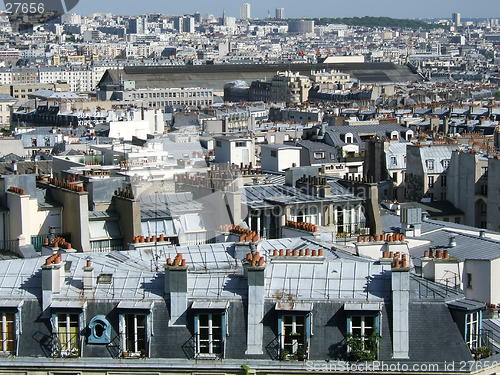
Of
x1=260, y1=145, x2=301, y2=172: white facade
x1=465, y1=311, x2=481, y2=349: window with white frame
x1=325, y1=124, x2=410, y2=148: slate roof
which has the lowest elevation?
x1=325, y1=124, x2=410, y2=148: slate roof

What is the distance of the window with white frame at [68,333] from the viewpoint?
51.1ft

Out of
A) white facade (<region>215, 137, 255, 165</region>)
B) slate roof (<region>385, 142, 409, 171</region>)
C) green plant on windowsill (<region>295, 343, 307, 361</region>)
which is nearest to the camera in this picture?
green plant on windowsill (<region>295, 343, 307, 361</region>)

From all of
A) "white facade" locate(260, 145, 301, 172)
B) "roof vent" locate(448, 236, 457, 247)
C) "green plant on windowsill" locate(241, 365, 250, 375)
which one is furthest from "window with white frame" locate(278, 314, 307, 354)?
"white facade" locate(260, 145, 301, 172)

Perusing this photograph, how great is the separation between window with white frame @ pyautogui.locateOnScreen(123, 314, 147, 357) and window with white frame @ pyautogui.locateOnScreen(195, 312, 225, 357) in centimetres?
57

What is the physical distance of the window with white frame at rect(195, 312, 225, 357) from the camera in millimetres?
15398

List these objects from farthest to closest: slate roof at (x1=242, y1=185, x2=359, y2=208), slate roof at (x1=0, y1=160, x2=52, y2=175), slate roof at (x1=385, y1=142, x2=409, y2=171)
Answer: slate roof at (x1=385, y1=142, x2=409, y2=171)
slate roof at (x1=0, y1=160, x2=52, y2=175)
slate roof at (x1=242, y1=185, x2=359, y2=208)

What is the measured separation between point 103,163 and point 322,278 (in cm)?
1962

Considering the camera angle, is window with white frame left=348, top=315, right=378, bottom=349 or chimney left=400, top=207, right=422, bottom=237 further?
chimney left=400, top=207, right=422, bottom=237

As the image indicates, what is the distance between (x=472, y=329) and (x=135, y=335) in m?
3.49

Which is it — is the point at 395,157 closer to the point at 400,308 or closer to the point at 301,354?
the point at 400,308

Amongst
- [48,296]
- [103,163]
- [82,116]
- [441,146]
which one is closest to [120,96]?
[82,116]

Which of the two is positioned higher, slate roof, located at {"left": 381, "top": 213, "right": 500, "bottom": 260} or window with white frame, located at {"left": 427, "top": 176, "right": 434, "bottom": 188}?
slate roof, located at {"left": 381, "top": 213, "right": 500, "bottom": 260}

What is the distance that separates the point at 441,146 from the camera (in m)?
46.0

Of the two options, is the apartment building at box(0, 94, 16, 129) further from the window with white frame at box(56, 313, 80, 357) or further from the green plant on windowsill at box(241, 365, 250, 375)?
the green plant on windowsill at box(241, 365, 250, 375)
